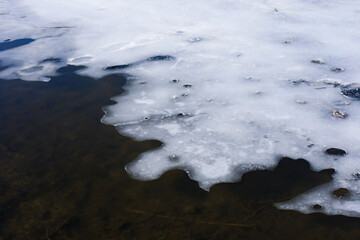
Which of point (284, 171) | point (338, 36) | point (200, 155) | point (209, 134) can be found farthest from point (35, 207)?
point (338, 36)

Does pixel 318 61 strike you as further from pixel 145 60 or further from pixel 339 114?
pixel 145 60

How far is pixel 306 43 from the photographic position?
142 inches

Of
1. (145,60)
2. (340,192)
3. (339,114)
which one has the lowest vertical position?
(340,192)

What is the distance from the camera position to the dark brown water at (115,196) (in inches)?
65.4

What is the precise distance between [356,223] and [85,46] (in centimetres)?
341

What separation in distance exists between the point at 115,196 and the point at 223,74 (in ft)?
5.64

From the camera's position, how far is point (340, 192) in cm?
185

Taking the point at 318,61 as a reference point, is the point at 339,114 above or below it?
below

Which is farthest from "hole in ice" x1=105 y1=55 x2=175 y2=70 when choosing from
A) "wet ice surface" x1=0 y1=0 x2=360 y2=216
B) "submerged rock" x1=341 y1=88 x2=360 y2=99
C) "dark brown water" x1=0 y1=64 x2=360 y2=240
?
"submerged rock" x1=341 y1=88 x2=360 y2=99

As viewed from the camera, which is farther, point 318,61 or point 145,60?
point 145,60

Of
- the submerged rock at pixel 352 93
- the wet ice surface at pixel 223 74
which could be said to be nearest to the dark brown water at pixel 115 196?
the wet ice surface at pixel 223 74

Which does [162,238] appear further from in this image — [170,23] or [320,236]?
[170,23]

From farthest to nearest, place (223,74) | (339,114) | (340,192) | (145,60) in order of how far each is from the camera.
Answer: (145,60) → (223,74) → (339,114) → (340,192)

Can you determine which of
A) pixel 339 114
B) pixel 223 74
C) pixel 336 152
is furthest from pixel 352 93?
pixel 223 74
